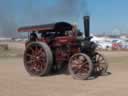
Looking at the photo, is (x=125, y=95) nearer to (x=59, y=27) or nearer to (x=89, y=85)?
(x=89, y=85)


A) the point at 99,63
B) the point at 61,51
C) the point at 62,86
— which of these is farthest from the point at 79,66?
the point at 62,86

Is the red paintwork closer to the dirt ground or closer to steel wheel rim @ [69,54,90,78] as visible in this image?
steel wheel rim @ [69,54,90,78]

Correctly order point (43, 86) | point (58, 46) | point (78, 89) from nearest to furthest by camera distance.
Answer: point (78, 89) < point (43, 86) < point (58, 46)

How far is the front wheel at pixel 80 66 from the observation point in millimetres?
13125

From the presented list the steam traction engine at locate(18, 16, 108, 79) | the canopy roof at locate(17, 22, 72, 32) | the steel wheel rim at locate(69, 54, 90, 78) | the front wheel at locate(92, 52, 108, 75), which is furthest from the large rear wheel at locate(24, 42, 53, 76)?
the front wheel at locate(92, 52, 108, 75)

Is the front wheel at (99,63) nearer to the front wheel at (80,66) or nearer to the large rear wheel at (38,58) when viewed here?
the front wheel at (80,66)

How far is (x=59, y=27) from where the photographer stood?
14.9 m

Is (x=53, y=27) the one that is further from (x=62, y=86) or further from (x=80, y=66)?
(x=62, y=86)

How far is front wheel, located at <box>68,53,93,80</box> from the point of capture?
43.1ft

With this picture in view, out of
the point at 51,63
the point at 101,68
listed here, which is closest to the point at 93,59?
the point at 101,68

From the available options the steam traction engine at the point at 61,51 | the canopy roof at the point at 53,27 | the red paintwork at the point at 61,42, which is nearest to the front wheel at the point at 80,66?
the steam traction engine at the point at 61,51

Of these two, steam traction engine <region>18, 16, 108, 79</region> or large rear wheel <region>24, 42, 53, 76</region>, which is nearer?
steam traction engine <region>18, 16, 108, 79</region>

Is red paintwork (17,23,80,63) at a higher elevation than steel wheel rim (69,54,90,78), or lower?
higher

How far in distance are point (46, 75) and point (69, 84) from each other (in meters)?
2.66
